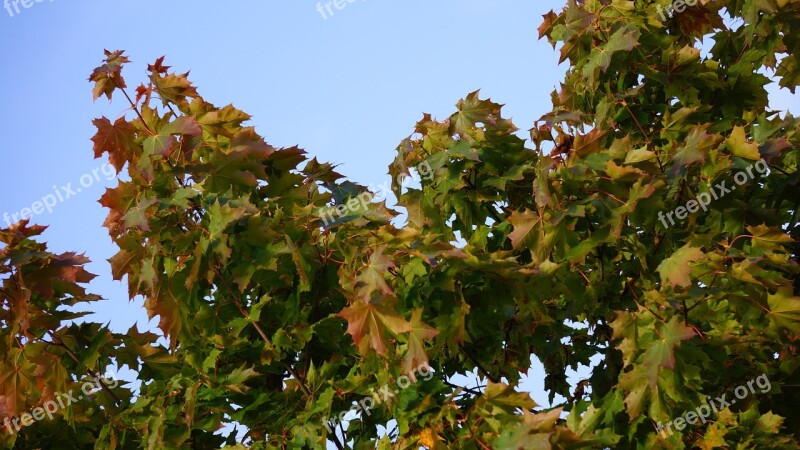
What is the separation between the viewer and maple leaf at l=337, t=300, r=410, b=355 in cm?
379

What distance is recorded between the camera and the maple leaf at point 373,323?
12.4ft

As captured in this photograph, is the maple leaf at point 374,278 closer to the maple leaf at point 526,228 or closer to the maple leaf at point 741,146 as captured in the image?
the maple leaf at point 526,228

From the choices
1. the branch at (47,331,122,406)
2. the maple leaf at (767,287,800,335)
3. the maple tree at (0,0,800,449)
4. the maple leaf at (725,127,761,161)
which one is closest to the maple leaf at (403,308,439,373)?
the maple tree at (0,0,800,449)

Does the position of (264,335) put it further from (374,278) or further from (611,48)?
(611,48)

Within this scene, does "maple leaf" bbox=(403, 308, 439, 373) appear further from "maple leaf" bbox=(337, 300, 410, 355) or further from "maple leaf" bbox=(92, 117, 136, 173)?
"maple leaf" bbox=(92, 117, 136, 173)

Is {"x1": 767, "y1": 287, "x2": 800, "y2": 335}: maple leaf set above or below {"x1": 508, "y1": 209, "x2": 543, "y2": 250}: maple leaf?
below

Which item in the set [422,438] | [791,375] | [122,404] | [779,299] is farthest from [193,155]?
[791,375]

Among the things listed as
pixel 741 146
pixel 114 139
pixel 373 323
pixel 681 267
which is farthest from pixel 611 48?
pixel 114 139

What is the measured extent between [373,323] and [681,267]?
1724 mm

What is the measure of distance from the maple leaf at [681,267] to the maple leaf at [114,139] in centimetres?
312

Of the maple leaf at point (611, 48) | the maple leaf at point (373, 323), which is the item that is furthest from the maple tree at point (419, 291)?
the maple leaf at point (611, 48)

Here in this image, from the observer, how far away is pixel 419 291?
4.24 meters

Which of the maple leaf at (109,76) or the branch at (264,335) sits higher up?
the maple leaf at (109,76)

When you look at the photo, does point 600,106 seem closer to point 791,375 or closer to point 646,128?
point 646,128
